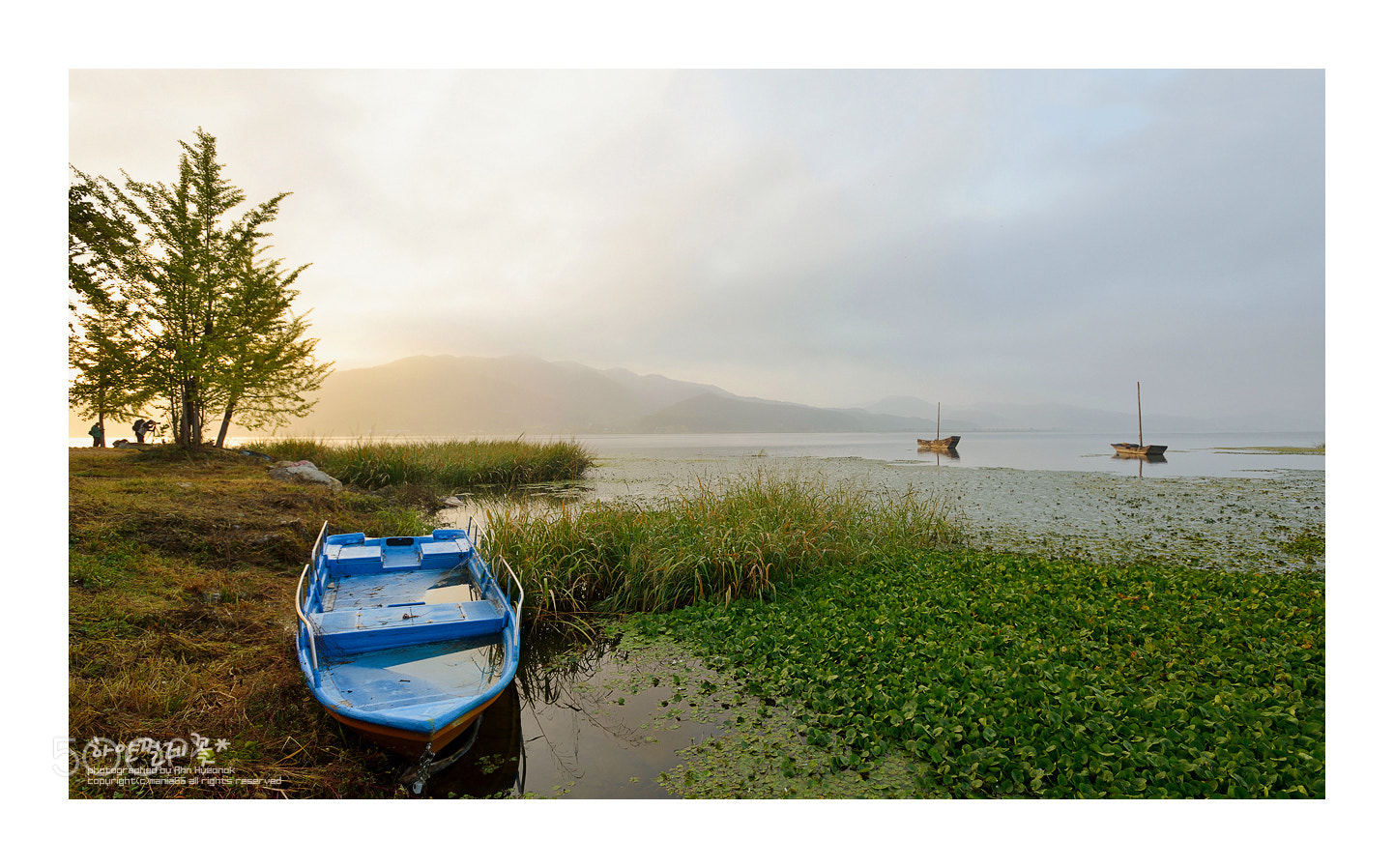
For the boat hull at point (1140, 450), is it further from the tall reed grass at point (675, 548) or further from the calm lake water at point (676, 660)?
the tall reed grass at point (675, 548)

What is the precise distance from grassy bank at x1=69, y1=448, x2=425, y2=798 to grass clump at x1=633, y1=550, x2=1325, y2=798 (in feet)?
9.25

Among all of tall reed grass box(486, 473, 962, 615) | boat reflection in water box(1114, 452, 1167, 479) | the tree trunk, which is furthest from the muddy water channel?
boat reflection in water box(1114, 452, 1167, 479)

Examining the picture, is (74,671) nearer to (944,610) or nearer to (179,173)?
(944,610)

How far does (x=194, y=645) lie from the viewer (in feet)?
14.2

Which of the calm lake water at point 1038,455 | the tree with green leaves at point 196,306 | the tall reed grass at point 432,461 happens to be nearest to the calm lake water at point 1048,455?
the calm lake water at point 1038,455

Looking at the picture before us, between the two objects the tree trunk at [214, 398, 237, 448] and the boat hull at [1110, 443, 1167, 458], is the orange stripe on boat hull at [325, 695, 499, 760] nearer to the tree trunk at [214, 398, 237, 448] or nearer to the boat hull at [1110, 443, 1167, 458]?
the tree trunk at [214, 398, 237, 448]

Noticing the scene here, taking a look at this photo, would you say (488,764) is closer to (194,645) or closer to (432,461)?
(194,645)

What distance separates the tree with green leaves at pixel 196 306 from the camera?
1042 centimetres

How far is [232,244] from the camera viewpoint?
1352 cm

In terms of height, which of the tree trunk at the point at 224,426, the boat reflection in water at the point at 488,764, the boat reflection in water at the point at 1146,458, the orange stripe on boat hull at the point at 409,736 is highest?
the tree trunk at the point at 224,426

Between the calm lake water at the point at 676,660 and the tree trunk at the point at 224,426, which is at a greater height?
the tree trunk at the point at 224,426

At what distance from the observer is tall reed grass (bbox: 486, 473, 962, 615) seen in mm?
6137

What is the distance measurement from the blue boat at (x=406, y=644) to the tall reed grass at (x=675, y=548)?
0.50 metres
